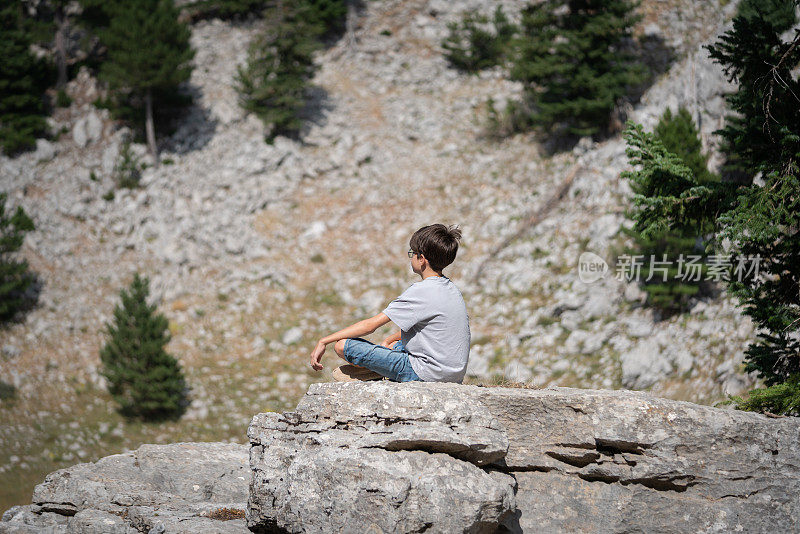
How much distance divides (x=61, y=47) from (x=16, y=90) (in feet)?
12.6

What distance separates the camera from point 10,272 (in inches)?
746

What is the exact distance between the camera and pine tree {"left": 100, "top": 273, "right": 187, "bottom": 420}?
15.5 metres

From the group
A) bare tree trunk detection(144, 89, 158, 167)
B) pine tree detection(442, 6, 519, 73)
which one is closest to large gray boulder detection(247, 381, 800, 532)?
bare tree trunk detection(144, 89, 158, 167)

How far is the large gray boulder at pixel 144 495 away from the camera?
484 cm

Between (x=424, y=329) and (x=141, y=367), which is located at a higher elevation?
(x=424, y=329)

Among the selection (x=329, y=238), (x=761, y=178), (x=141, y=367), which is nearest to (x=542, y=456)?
(x=761, y=178)

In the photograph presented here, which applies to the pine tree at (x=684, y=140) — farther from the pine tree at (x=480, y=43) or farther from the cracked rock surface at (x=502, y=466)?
the pine tree at (x=480, y=43)

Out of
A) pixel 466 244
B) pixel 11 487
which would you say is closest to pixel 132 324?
pixel 11 487

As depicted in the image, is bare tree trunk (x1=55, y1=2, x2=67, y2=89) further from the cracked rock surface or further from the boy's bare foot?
the boy's bare foot

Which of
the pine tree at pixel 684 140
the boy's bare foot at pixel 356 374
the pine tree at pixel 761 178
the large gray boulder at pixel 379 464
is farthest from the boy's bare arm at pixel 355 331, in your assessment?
the pine tree at pixel 684 140

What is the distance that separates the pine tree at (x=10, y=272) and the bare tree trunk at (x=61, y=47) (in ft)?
30.3

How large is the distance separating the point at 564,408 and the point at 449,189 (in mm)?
15907

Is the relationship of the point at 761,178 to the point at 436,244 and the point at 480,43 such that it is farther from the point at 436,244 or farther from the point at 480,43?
the point at 480,43

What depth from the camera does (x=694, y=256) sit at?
1307 cm
